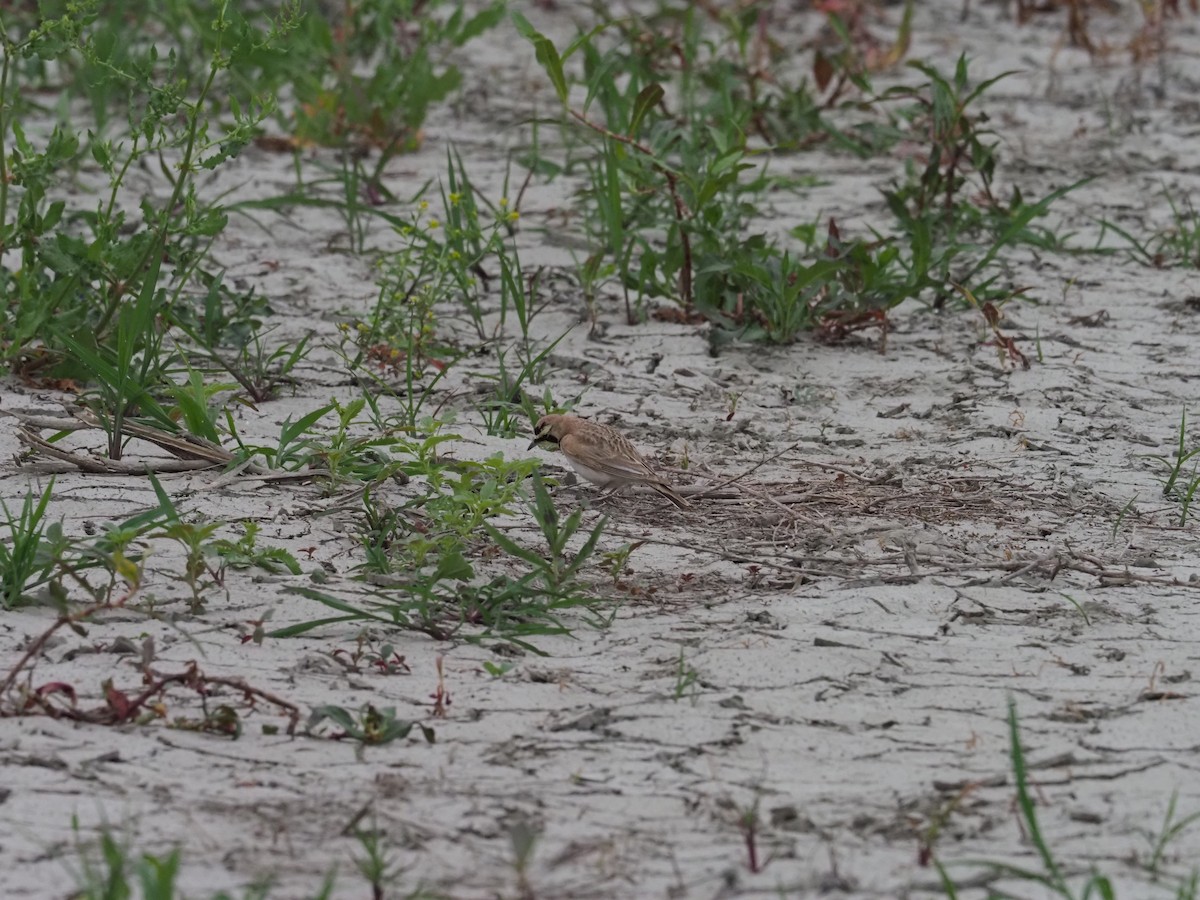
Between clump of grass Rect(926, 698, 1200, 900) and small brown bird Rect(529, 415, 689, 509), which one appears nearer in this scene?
clump of grass Rect(926, 698, 1200, 900)

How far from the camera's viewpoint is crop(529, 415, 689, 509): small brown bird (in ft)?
13.2

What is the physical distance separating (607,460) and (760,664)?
937 millimetres

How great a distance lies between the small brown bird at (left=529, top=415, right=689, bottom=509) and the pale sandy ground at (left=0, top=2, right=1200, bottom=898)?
94 mm

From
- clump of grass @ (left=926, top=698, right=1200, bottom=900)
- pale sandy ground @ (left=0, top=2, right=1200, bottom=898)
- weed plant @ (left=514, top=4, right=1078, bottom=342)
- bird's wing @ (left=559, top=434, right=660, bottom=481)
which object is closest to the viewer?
clump of grass @ (left=926, top=698, right=1200, bottom=900)

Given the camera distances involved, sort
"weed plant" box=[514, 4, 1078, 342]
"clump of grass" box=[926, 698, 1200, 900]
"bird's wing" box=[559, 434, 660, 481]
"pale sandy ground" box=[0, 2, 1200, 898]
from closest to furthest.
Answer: "clump of grass" box=[926, 698, 1200, 900] < "pale sandy ground" box=[0, 2, 1200, 898] < "bird's wing" box=[559, 434, 660, 481] < "weed plant" box=[514, 4, 1078, 342]

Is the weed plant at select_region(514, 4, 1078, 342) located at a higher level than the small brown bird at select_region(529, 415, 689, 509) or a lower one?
higher

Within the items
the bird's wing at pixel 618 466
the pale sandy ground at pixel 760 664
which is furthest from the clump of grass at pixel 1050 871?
the bird's wing at pixel 618 466

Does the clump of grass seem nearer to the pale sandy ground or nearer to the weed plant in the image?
the pale sandy ground

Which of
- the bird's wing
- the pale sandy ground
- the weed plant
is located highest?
the weed plant

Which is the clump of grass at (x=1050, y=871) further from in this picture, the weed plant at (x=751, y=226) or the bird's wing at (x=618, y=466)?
the weed plant at (x=751, y=226)

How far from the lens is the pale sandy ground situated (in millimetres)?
2586

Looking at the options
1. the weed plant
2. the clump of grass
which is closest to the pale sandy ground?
the clump of grass

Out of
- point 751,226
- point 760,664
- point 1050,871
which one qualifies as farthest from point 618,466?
point 751,226

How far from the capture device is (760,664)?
3246mm
